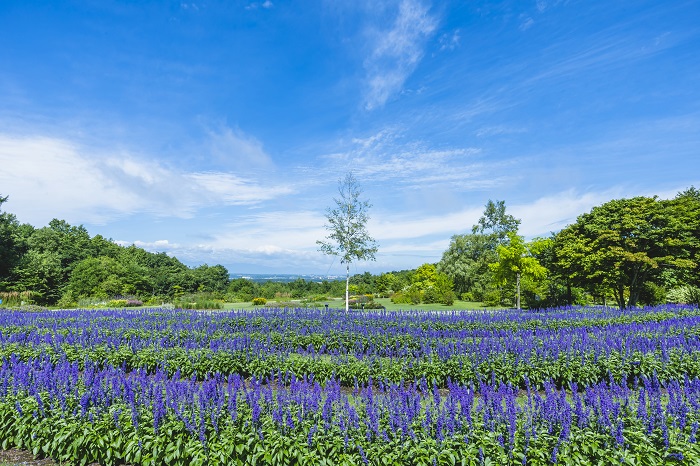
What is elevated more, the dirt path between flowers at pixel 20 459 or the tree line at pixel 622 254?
the tree line at pixel 622 254

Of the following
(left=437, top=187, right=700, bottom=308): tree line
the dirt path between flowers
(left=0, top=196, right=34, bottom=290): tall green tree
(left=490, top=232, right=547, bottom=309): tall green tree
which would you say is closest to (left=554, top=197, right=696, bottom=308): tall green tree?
(left=437, top=187, right=700, bottom=308): tree line

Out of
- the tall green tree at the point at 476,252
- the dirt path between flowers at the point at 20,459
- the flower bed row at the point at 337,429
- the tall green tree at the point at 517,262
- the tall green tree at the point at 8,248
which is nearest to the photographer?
the flower bed row at the point at 337,429

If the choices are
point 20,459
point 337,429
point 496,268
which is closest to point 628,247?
point 496,268

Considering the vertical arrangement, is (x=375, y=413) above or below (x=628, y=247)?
below

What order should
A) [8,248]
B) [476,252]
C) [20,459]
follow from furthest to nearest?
1. [476,252]
2. [8,248]
3. [20,459]

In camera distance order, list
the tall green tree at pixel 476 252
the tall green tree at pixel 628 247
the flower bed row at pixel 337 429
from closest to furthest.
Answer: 1. the flower bed row at pixel 337 429
2. the tall green tree at pixel 628 247
3. the tall green tree at pixel 476 252

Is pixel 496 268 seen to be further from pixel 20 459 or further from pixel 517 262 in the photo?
pixel 20 459

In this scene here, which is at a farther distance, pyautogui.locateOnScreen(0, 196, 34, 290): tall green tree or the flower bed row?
pyautogui.locateOnScreen(0, 196, 34, 290): tall green tree

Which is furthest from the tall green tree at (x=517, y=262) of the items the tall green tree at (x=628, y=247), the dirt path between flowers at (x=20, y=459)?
the dirt path between flowers at (x=20, y=459)

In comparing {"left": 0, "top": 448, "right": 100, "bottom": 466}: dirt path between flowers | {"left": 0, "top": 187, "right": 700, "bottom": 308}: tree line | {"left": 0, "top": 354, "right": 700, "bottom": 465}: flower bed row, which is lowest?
{"left": 0, "top": 448, "right": 100, "bottom": 466}: dirt path between flowers

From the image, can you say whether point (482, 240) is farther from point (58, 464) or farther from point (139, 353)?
point (58, 464)

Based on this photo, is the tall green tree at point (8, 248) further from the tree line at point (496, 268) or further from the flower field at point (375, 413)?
the flower field at point (375, 413)

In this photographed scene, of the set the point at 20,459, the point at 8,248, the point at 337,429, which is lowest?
the point at 20,459

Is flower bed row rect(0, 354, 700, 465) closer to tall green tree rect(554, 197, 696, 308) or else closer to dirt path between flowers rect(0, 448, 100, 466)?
dirt path between flowers rect(0, 448, 100, 466)
